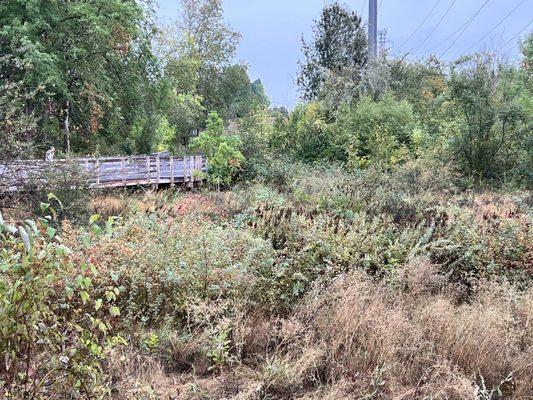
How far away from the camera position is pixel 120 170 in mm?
13836

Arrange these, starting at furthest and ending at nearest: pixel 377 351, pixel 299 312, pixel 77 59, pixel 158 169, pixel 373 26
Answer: pixel 373 26, pixel 77 59, pixel 158 169, pixel 299 312, pixel 377 351

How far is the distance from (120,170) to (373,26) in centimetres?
1466

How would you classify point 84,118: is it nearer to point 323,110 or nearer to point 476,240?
point 323,110

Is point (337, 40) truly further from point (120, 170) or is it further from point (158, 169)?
point (120, 170)

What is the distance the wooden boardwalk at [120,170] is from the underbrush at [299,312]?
3.80 metres

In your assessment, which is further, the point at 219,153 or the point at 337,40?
the point at 337,40

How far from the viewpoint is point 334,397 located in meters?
2.45

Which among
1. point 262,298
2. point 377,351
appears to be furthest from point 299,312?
point 377,351

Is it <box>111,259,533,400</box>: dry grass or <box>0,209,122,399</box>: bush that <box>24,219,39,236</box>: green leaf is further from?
<box>111,259,533,400</box>: dry grass

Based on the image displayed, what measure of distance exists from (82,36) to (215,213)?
13.3m

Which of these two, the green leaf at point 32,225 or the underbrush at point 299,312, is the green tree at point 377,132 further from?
the green leaf at point 32,225

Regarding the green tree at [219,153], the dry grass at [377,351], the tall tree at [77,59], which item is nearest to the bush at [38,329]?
the dry grass at [377,351]

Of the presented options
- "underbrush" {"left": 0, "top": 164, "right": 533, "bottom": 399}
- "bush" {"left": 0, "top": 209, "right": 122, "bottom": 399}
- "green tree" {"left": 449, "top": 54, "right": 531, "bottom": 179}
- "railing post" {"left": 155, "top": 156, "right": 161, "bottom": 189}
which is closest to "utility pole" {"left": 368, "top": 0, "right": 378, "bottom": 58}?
"green tree" {"left": 449, "top": 54, "right": 531, "bottom": 179}

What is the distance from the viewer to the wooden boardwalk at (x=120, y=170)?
7109 mm
